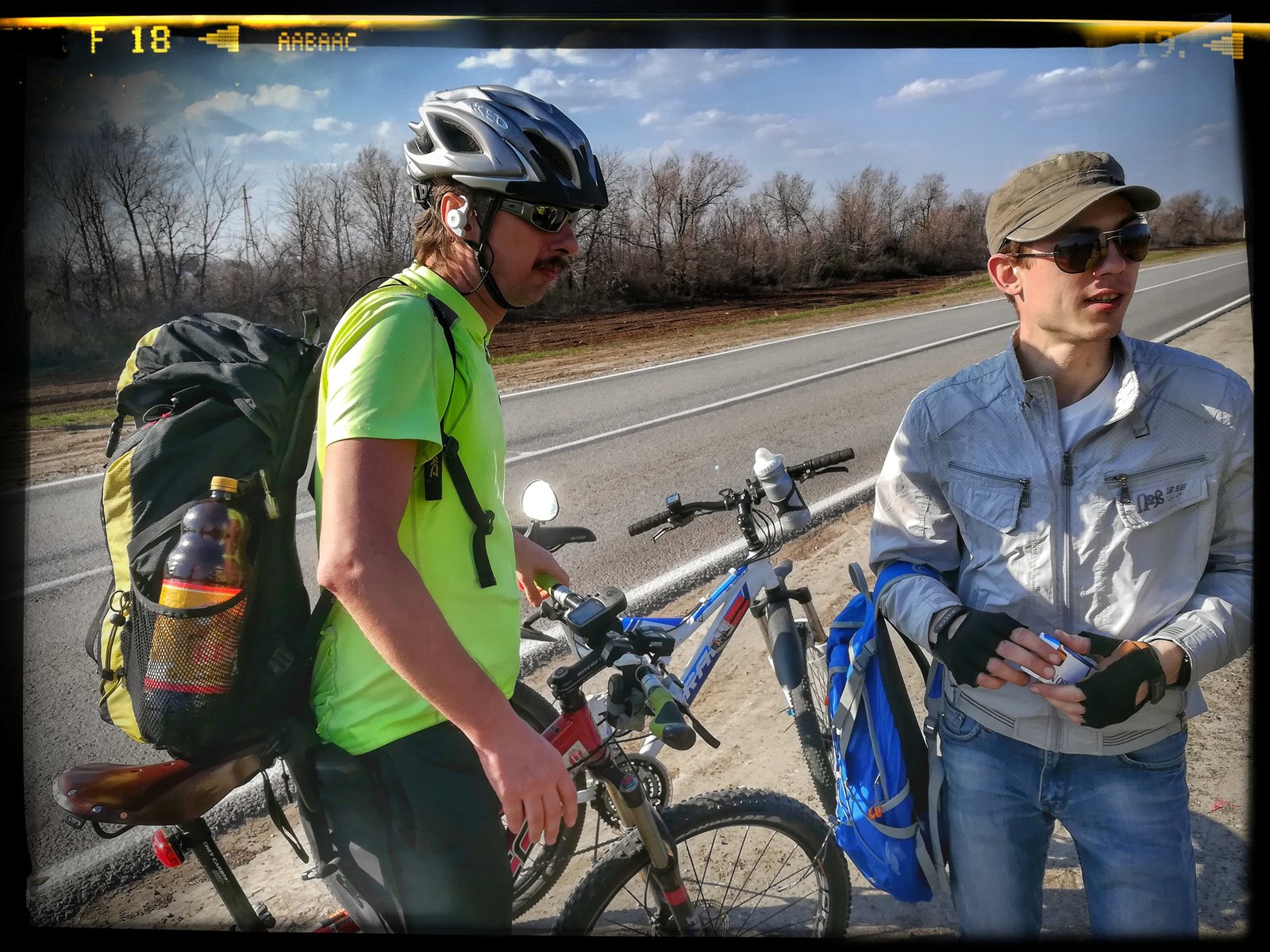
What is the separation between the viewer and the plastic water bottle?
1.33 m

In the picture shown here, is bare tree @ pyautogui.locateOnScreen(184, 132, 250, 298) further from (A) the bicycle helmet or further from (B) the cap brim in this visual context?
(B) the cap brim

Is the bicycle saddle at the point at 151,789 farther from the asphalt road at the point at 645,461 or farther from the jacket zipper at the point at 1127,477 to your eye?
the jacket zipper at the point at 1127,477

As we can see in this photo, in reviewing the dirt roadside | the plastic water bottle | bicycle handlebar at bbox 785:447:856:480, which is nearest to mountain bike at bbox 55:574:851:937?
the dirt roadside

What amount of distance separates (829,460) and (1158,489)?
0.82 metres

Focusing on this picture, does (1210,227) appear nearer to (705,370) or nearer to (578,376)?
(705,370)

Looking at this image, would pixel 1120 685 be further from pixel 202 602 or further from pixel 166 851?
pixel 166 851

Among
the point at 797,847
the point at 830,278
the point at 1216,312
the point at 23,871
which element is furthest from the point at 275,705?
the point at 1216,312

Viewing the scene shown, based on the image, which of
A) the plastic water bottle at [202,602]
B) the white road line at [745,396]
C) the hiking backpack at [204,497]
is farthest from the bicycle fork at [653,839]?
the white road line at [745,396]

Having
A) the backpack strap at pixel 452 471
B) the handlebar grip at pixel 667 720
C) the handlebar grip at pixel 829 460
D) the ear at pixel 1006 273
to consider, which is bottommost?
the handlebar grip at pixel 667 720

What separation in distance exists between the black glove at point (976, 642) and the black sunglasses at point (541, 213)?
1.07 meters

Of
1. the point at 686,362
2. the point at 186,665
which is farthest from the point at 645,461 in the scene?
the point at 186,665

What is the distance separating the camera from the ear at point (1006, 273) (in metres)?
1.60

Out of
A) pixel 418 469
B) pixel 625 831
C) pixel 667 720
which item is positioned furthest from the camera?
pixel 625 831

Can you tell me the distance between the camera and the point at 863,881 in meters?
2.19
